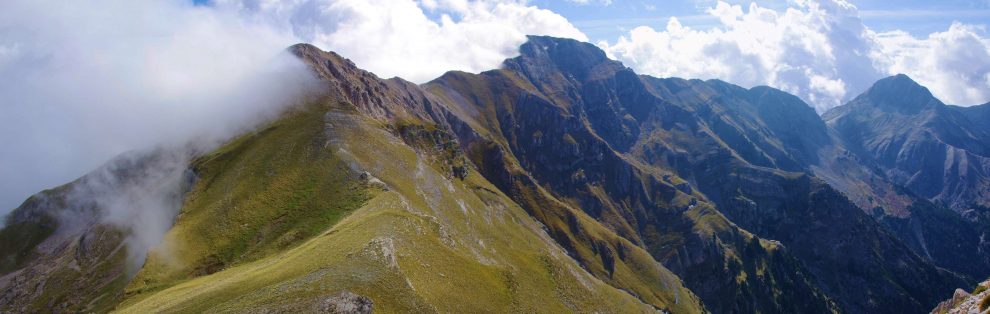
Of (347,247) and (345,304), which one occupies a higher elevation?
(347,247)

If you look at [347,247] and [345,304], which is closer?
[345,304]

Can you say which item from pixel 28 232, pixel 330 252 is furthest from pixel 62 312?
pixel 330 252

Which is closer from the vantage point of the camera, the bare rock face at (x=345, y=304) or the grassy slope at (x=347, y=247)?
the bare rock face at (x=345, y=304)

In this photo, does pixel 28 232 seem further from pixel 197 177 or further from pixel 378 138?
pixel 378 138

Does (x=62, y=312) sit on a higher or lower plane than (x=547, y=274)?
higher
